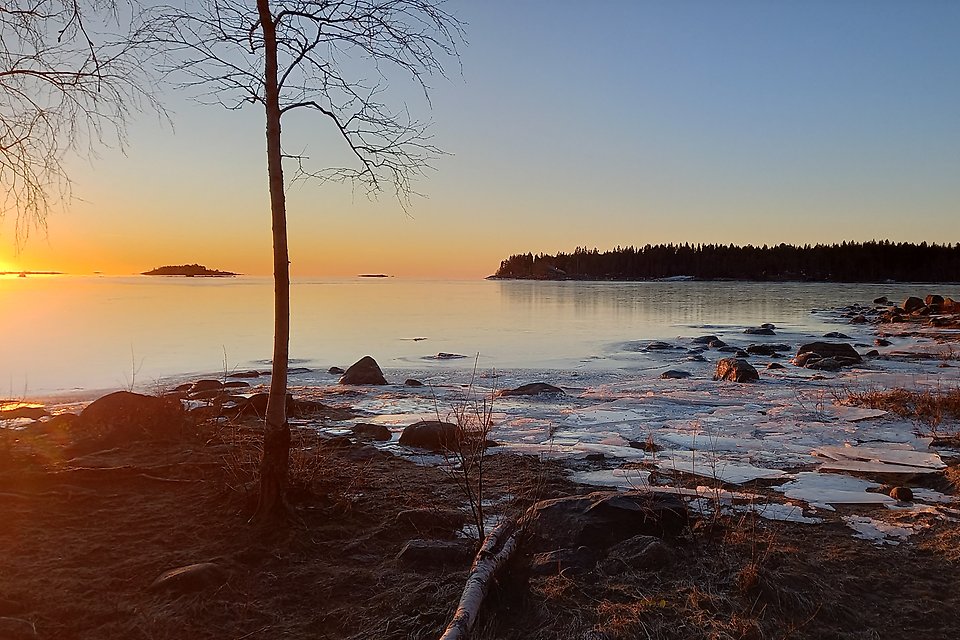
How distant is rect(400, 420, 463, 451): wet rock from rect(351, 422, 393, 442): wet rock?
48cm

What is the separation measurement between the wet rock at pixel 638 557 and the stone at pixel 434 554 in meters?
1.06

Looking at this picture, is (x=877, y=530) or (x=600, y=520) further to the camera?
(x=877, y=530)

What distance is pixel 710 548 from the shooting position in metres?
5.51

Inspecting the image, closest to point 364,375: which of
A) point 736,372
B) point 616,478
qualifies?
point 736,372

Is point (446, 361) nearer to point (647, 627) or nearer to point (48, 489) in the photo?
point (48, 489)

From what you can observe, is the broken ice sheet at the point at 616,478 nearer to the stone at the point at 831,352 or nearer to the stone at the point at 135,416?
the stone at the point at 135,416

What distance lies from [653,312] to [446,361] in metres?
30.7

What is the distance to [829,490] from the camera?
24.7 feet

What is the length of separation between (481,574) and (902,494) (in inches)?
189

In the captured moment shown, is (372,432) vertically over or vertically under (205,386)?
over

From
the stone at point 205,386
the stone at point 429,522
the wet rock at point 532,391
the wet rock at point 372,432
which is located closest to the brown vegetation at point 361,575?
the stone at point 429,522

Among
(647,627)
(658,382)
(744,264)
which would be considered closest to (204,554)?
(647,627)

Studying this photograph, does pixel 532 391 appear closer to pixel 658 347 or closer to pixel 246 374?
pixel 246 374

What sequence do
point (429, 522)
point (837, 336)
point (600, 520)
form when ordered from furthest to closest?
point (837, 336)
point (429, 522)
point (600, 520)
